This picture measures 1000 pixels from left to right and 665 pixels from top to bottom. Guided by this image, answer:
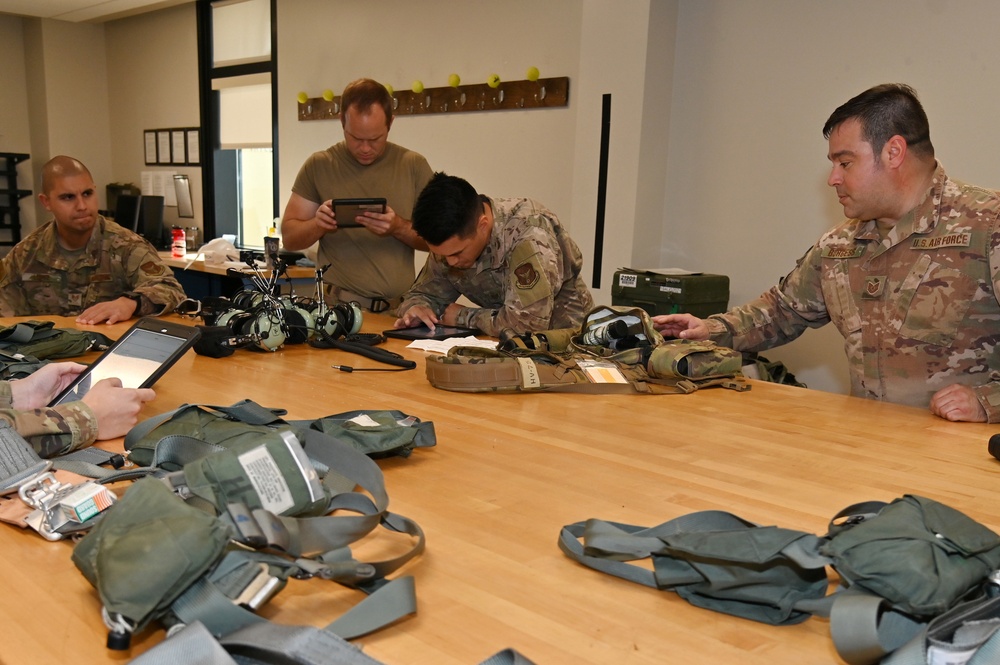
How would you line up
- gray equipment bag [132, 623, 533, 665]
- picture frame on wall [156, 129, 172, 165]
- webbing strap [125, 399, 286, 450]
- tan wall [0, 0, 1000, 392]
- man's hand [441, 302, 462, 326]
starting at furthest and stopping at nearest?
picture frame on wall [156, 129, 172, 165] < tan wall [0, 0, 1000, 392] < man's hand [441, 302, 462, 326] < webbing strap [125, 399, 286, 450] < gray equipment bag [132, 623, 533, 665]

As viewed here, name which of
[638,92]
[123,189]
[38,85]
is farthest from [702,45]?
[38,85]

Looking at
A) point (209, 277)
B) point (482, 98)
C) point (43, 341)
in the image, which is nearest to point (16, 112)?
point (209, 277)

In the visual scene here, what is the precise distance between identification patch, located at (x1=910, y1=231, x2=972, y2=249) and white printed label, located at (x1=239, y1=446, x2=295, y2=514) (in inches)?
74.9

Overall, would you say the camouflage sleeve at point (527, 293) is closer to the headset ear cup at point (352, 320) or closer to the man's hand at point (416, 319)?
the man's hand at point (416, 319)

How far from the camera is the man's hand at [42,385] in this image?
1.84 metres

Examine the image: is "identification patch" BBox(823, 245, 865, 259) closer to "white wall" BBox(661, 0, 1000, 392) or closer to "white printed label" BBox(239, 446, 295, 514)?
"white wall" BBox(661, 0, 1000, 392)

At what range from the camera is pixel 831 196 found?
13.9 feet

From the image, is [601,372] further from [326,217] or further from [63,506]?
[326,217]

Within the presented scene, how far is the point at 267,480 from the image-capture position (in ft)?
4.20

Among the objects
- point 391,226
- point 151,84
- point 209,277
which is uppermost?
point 151,84

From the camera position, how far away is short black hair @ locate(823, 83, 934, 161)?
93.7 inches

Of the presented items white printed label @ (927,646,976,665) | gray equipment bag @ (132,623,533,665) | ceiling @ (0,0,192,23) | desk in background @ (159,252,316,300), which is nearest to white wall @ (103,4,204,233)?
ceiling @ (0,0,192,23)

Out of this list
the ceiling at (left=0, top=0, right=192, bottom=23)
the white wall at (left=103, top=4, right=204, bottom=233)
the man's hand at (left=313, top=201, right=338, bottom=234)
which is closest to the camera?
the man's hand at (left=313, top=201, right=338, bottom=234)

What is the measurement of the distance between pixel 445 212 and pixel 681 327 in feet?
3.08
